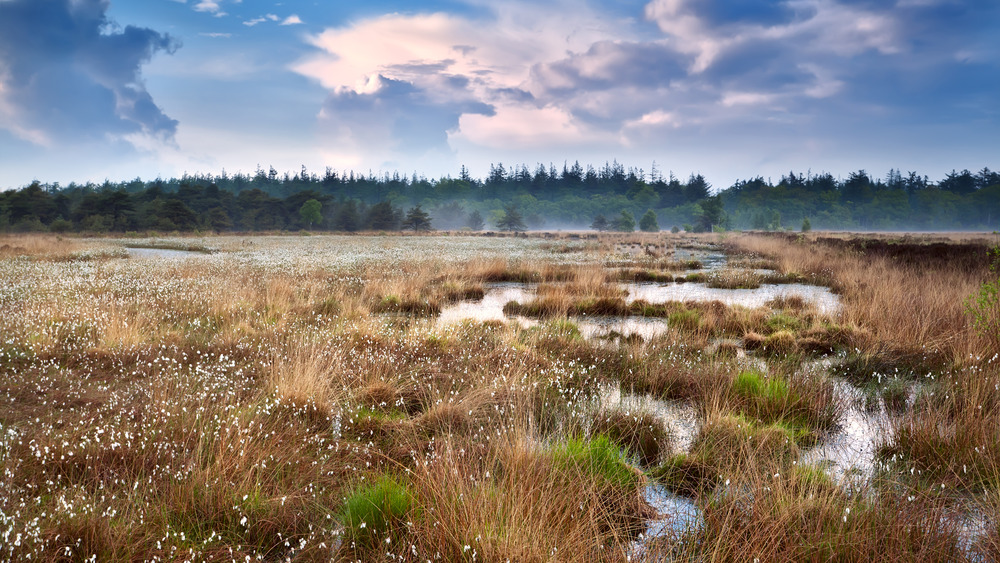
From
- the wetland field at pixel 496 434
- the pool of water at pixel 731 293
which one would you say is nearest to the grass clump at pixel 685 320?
the wetland field at pixel 496 434

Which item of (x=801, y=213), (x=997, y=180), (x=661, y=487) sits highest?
(x=997, y=180)

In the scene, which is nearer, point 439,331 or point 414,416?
point 414,416

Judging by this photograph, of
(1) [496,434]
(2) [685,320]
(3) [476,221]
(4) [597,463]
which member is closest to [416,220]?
(3) [476,221]

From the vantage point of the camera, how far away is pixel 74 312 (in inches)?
386

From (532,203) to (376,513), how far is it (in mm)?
151553

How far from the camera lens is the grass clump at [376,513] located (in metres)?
3.40

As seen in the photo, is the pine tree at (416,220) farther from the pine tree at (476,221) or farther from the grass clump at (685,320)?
the grass clump at (685,320)

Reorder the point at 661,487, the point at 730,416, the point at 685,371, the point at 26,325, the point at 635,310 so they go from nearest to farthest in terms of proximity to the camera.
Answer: the point at 661,487
the point at 730,416
the point at 685,371
the point at 26,325
the point at 635,310

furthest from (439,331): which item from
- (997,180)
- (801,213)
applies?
(997,180)

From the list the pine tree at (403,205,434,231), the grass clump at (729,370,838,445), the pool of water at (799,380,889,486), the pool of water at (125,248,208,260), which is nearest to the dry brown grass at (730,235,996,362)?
the pool of water at (799,380,889,486)

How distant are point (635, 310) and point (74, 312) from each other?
40.8ft

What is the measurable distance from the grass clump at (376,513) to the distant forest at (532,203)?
270 feet

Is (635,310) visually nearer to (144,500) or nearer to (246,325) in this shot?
(246,325)

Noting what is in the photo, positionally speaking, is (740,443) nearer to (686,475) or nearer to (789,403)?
(686,475)
